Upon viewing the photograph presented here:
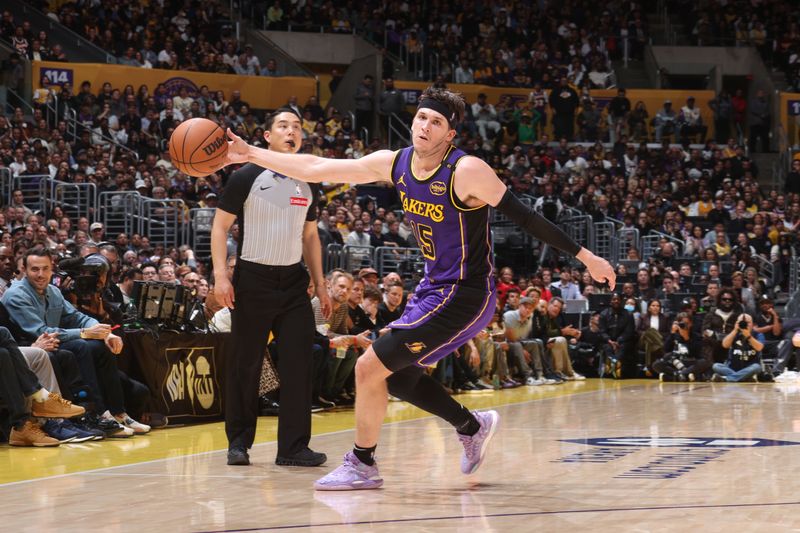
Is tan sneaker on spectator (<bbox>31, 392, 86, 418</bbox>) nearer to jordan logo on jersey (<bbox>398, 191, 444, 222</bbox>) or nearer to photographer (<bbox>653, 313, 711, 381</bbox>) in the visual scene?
jordan logo on jersey (<bbox>398, 191, 444, 222</bbox>)

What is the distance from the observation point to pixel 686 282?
2066 centimetres

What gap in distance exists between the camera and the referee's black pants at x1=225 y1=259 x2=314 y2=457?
7.03 metres

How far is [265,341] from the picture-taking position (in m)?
7.16

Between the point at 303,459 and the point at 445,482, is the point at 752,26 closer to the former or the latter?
the point at 303,459

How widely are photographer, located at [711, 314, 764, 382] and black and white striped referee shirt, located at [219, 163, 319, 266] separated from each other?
36.1ft

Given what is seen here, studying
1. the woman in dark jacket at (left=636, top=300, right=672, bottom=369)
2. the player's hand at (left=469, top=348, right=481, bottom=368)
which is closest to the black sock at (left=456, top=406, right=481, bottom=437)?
the player's hand at (left=469, top=348, right=481, bottom=368)

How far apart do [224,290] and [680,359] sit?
1157 centimetres

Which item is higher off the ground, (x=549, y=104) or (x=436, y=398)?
(x=549, y=104)

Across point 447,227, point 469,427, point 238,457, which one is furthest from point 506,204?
point 238,457

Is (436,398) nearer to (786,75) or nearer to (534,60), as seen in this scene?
(534,60)

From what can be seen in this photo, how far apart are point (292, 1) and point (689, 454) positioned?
24262 millimetres

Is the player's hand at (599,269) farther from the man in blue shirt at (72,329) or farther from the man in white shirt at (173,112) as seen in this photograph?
the man in white shirt at (173,112)

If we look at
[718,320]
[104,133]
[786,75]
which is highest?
[786,75]

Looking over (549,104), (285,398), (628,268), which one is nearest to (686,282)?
(628,268)
